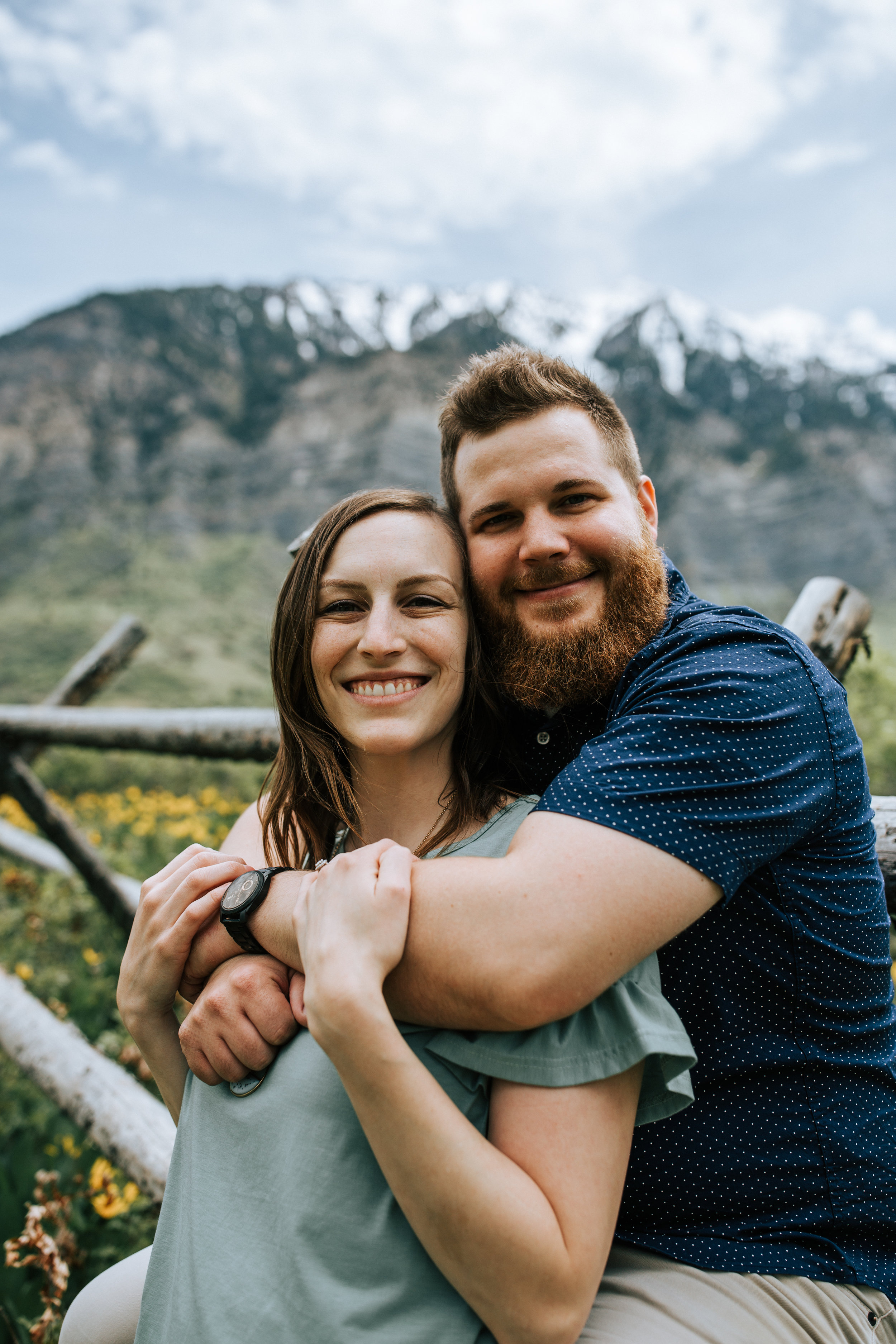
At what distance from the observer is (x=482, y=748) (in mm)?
1817

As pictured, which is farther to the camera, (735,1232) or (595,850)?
(735,1232)

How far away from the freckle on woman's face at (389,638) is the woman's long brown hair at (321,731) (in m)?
0.04

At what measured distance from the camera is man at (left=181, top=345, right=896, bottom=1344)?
1.14 m

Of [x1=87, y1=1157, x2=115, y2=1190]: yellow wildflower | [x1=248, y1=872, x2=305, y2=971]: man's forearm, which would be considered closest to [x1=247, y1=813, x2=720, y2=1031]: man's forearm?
[x1=248, y1=872, x2=305, y2=971]: man's forearm

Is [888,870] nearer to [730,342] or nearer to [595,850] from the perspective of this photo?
[595,850]

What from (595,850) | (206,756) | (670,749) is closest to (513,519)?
(670,749)

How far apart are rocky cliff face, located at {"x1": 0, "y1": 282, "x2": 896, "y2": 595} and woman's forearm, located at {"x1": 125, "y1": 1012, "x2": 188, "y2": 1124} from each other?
3118 cm

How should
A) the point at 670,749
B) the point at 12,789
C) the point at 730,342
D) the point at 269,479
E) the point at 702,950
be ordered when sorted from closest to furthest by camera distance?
the point at 670,749 < the point at 702,950 < the point at 12,789 < the point at 269,479 < the point at 730,342

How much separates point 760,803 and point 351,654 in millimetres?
861

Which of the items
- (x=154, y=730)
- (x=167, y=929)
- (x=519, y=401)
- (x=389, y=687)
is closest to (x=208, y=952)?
(x=167, y=929)

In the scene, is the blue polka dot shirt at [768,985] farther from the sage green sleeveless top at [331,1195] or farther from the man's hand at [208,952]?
the man's hand at [208,952]

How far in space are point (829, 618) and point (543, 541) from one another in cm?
146

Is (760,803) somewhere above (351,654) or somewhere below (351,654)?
below

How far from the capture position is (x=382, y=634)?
1616mm
